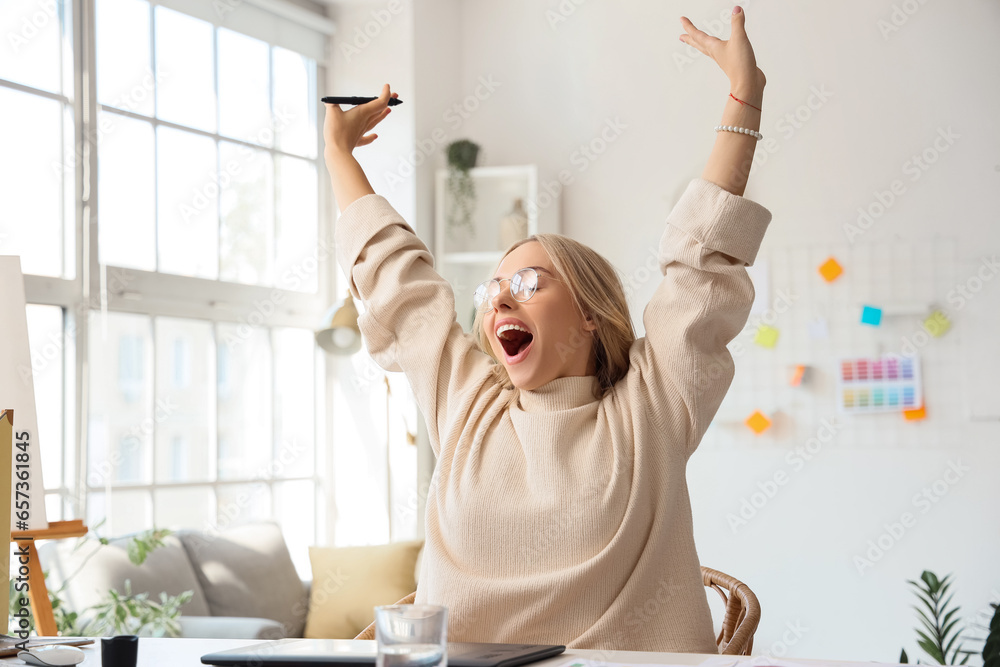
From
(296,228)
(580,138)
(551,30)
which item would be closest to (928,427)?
(580,138)

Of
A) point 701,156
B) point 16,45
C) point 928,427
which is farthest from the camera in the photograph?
point 701,156

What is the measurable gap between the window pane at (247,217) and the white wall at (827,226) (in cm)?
52

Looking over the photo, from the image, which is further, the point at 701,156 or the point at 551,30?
the point at 551,30

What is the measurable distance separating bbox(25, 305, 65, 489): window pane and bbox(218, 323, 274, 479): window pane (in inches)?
26.1

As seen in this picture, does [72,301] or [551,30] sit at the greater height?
[551,30]

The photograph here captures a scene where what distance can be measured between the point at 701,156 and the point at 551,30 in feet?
2.78

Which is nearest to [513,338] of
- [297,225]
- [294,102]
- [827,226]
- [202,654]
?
[202,654]

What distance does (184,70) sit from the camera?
3375 millimetres

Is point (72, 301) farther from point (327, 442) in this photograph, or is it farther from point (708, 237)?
point (708, 237)

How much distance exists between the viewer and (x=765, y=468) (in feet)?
11.8

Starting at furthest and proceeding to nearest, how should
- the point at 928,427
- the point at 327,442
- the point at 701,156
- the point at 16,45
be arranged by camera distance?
the point at 327,442, the point at 701,156, the point at 928,427, the point at 16,45

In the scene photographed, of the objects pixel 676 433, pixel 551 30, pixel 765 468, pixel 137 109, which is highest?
pixel 551 30

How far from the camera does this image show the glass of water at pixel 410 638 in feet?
2.25

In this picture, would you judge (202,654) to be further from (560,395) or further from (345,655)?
(560,395)
